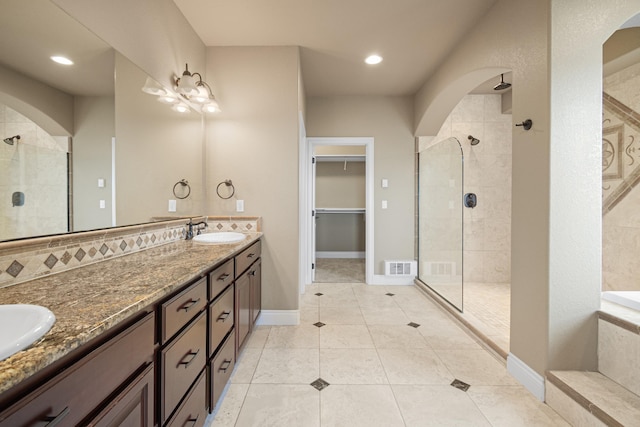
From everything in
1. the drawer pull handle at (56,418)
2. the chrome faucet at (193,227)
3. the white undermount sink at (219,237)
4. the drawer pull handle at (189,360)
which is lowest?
the drawer pull handle at (189,360)

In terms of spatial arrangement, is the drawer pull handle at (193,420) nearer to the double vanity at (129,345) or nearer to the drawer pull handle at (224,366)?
the double vanity at (129,345)

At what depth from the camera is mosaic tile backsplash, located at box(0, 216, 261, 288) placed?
979 mm

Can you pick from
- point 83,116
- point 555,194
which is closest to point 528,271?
point 555,194

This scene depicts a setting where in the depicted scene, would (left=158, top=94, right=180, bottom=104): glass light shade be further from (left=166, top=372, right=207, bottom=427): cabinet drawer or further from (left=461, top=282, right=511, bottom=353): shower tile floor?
(left=461, top=282, right=511, bottom=353): shower tile floor

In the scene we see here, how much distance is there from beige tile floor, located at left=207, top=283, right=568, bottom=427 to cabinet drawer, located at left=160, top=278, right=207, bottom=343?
70cm

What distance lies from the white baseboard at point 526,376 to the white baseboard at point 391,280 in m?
1.93

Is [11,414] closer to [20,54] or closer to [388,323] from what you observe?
[20,54]

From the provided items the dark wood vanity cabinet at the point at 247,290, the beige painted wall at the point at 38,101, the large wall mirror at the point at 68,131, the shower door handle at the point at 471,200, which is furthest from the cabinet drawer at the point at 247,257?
the shower door handle at the point at 471,200

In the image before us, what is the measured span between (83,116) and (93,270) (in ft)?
2.41

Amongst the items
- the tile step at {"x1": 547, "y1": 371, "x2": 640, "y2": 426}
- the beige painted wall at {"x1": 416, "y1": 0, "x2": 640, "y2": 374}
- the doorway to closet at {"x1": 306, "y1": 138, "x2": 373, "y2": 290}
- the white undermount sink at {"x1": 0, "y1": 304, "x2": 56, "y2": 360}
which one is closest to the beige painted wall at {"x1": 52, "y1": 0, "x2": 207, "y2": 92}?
the white undermount sink at {"x1": 0, "y1": 304, "x2": 56, "y2": 360}

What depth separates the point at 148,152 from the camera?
5.79 feet

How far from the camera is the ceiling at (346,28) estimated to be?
6.63ft

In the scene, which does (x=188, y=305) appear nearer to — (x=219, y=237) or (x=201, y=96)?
(x=219, y=237)

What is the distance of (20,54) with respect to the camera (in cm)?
101
